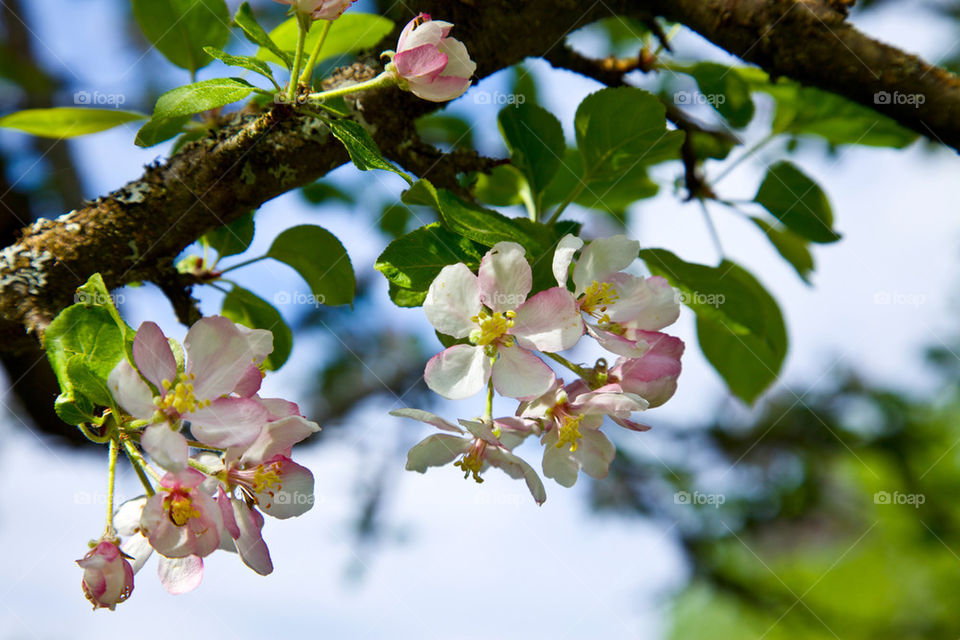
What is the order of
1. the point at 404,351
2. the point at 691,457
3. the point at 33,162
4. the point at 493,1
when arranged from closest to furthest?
the point at 493,1 → the point at 33,162 → the point at 404,351 → the point at 691,457

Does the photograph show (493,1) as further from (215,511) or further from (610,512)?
(610,512)

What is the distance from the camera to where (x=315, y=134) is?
864mm

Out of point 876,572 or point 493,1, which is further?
point 876,572

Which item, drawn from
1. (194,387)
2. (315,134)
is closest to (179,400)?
(194,387)

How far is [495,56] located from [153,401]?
66 centimetres

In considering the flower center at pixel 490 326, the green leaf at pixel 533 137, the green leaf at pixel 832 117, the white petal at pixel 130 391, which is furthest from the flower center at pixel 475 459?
the green leaf at pixel 832 117

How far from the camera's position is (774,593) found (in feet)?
13.1

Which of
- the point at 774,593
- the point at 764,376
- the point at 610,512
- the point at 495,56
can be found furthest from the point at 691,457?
the point at 495,56

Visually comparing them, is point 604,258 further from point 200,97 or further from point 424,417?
point 200,97

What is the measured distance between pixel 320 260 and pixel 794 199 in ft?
2.77

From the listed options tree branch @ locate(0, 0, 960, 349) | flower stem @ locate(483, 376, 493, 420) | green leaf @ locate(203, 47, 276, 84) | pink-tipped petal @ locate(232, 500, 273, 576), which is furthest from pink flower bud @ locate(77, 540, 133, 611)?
green leaf @ locate(203, 47, 276, 84)

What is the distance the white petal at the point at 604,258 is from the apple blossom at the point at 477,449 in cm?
17

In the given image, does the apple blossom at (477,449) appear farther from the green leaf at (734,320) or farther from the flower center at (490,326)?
the green leaf at (734,320)

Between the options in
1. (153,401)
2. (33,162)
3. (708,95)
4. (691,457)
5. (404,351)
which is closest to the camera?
(153,401)
